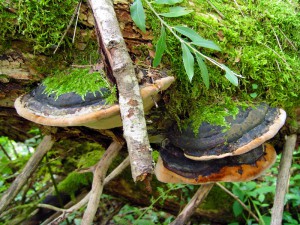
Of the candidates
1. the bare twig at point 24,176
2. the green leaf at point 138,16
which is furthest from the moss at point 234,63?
the bare twig at point 24,176

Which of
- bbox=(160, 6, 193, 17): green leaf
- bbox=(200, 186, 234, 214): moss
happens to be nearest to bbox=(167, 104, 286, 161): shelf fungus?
bbox=(160, 6, 193, 17): green leaf

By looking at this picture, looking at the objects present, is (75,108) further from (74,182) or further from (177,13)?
(74,182)

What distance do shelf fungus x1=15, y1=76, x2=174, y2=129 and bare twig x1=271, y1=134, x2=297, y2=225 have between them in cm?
115

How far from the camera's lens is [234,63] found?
1935mm

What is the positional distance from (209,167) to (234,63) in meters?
0.63

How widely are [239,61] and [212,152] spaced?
1.90 feet

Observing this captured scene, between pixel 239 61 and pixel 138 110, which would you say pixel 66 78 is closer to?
pixel 138 110

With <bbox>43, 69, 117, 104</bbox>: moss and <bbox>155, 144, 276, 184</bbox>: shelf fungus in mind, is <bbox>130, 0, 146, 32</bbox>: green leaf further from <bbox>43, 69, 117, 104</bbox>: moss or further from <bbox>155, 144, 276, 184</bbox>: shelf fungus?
<bbox>155, 144, 276, 184</bbox>: shelf fungus

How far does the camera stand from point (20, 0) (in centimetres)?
172

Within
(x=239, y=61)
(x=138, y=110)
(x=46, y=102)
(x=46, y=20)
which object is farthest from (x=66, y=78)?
(x=239, y=61)

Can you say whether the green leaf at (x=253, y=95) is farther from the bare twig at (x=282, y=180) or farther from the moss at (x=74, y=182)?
the moss at (x=74, y=182)

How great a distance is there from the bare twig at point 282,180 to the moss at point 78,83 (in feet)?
4.61

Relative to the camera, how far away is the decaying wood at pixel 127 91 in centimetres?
117

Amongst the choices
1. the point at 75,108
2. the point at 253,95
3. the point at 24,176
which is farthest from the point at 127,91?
the point at 24,176
